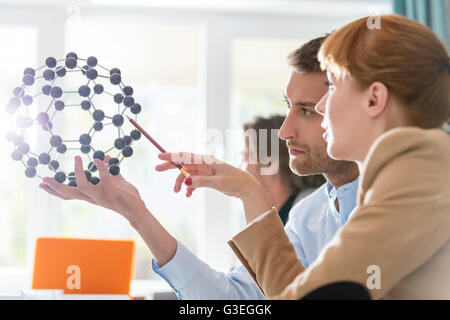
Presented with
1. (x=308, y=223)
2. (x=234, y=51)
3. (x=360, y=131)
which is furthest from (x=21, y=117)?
(x=234, y=51)

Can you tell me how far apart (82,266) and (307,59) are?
3.00ft

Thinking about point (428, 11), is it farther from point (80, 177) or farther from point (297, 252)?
point (80, 177)

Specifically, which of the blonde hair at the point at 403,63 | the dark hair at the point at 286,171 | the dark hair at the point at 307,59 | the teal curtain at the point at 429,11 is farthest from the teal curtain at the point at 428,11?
the blonde hair at the point at 403,63

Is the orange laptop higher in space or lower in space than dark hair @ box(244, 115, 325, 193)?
lower

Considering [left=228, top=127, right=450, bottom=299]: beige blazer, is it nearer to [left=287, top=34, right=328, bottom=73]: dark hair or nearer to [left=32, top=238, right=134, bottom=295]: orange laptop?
[left=287, top=34, right=328, bottom=73]: dark hair

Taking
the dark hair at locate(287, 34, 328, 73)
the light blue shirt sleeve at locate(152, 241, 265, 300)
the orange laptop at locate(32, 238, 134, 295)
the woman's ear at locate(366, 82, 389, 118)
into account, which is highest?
the dark hair at locate(287, 34, 328, 73)

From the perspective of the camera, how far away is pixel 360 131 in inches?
28.9

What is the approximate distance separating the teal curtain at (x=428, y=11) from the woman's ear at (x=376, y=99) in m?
2.13

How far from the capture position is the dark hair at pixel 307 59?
135 centimetres

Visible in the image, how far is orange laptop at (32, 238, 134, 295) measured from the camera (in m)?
1.73

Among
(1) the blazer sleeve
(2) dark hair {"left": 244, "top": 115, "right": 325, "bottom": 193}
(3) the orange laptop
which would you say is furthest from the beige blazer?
(2) dark hair {"left": 244, "top": 115, "right": 325, "bottom": 193}

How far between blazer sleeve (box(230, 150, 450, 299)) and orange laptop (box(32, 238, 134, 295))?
3.95 feet
